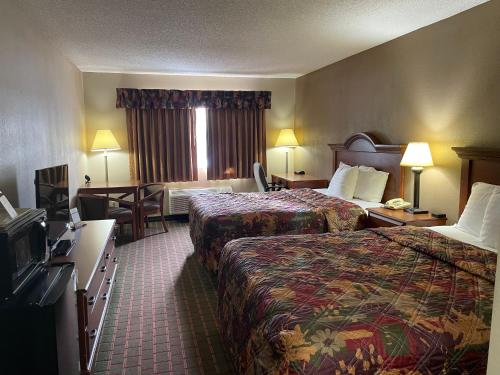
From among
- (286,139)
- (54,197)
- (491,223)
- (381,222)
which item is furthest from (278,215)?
(286,139)

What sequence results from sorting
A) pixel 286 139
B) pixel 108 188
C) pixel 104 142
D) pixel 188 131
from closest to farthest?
pixel 108 188 → pixel 104 142 → pixel 188 131 → pixel 286 139

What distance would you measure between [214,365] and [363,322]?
1.21 metres

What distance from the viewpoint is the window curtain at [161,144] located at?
20.4ft

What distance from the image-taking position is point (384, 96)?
4.38 meters

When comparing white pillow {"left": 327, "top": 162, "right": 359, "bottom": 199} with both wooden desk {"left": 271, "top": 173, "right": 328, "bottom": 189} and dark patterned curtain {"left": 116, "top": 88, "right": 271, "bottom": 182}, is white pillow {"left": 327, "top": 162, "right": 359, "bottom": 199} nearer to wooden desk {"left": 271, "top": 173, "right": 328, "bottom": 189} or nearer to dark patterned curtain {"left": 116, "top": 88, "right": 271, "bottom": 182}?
wooden desk {"left": 271, "top": 173, "right": 328, "bottom": 189}

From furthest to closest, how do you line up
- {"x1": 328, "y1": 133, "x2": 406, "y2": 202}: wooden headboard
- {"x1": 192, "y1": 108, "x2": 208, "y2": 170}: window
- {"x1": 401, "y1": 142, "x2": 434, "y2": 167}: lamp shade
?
1. {"x1": 192, "y1": 108, "x2": 208, "y2": 170}: window
2. {"x1": 328, "y1": 133, "x2": 406, "y2": 202}: wooden headboard
3. {"x1": 401, "y1": 142, "x2": 434, "y2": 167}: lamp shade

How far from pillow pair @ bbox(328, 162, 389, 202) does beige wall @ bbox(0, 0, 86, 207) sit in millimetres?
3133

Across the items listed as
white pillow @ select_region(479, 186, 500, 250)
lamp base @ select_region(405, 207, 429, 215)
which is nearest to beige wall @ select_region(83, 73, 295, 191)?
lamp base @ select_region(405, 207, 429, 215)

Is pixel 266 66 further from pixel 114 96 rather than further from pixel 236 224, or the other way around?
pixel 236 224

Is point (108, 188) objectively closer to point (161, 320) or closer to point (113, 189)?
point (113, 189)

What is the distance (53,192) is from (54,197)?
0.13 feet

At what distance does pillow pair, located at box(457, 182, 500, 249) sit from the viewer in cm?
262

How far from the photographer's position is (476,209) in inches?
113

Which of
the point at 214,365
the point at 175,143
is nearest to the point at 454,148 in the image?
the point at 214,365
